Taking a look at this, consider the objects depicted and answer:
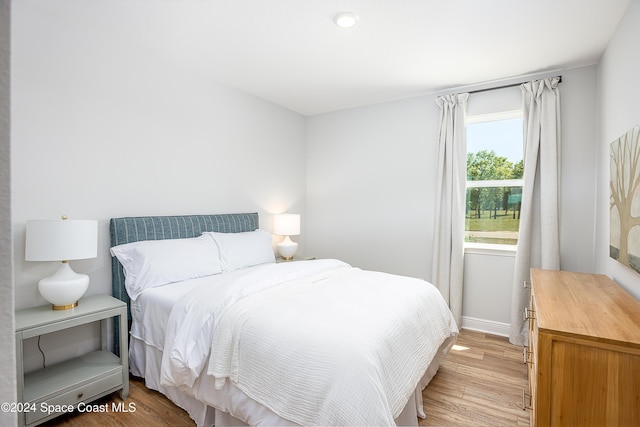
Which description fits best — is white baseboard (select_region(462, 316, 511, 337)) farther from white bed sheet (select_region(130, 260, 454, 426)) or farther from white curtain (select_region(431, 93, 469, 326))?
white bed sheet (select_region(130, 260, 454, 426))

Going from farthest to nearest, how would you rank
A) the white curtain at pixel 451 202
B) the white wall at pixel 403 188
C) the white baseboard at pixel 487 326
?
the white curtain at pixel 451 202
the white baseboard at pixel 487 326
the white wall at pixel 403 188

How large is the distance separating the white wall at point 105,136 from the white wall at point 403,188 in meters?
1.24

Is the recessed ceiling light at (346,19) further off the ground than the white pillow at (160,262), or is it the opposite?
the recessed ceiling light at (346,19)

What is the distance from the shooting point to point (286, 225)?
3891 millimetres

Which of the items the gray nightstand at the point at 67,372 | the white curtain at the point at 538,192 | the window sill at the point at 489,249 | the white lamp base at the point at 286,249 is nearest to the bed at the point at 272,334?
the gray nightstand at the point at 67,372

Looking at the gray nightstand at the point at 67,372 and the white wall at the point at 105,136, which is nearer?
the gray nightstand at the point at 67,372

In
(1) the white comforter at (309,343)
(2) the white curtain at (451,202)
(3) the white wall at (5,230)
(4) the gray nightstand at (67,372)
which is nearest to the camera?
(3) the white wall at (5,230)

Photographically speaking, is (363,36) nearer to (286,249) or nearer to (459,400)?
(286,249)

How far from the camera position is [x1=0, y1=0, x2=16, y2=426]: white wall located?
36cm

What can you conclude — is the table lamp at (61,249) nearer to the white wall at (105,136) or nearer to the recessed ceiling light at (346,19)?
the white wall at (105,136)

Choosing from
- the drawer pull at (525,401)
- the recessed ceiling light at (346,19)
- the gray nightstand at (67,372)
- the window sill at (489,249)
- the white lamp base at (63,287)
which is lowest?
the drawer pull at (525,401)

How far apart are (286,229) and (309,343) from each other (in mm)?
2437

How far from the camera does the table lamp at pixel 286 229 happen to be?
12.8 feet

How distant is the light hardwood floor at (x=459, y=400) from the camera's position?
77.9 inches
